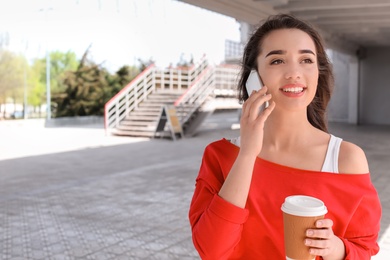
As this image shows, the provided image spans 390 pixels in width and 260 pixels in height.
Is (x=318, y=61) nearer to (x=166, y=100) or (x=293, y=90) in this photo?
(x=293, y=90)

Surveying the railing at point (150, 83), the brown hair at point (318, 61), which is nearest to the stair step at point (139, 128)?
the railing at point (150, 83)

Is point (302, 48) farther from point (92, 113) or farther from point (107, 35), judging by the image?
point (107, 35)

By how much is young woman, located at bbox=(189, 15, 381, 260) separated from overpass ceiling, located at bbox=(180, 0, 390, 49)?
6.41 meters

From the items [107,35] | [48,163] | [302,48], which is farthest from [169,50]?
[302,48]

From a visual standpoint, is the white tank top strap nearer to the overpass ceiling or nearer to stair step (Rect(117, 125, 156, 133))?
the overpass ceiling

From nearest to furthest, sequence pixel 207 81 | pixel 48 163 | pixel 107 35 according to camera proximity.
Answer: pixel 48 163 < pixel 207 81 < pixel 107 35

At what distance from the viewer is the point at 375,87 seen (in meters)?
20.3

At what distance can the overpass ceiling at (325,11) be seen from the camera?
9.10 m

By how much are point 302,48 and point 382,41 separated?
59.2 ft

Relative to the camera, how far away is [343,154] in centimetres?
141

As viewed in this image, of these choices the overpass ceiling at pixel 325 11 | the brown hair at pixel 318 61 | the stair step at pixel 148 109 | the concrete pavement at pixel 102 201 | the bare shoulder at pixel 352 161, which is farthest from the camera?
the stair step at pixel 148 109

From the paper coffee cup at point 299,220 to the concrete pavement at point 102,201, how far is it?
128 inches

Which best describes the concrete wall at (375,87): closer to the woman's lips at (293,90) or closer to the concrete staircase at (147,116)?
the concrete staircase at (147,116)

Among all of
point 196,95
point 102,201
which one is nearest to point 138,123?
point 196,95
